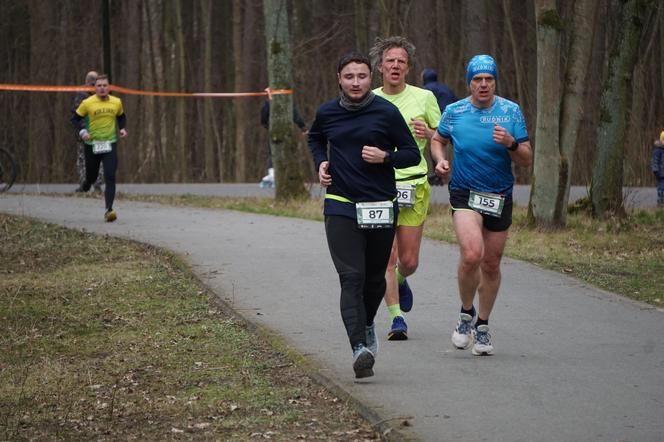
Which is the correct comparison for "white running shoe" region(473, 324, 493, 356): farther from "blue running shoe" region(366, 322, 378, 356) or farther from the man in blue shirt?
"blue running shoe" region(366, 322, 378, 356)

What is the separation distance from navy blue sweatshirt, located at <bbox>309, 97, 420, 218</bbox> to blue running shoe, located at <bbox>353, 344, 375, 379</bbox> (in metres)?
0.84

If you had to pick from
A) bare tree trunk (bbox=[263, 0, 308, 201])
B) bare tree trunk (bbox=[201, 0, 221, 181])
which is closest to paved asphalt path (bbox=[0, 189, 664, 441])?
bare tree trunk (bbox=[263, 0, 308, 201])

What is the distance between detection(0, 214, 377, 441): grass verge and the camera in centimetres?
670

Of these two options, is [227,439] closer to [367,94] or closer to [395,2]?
[367,94]

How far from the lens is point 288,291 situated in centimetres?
1156

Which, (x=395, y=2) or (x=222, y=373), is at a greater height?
(x=395, y=2)

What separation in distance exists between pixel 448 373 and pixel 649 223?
11222 millimetres

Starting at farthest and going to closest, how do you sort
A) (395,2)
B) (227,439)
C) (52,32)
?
(52,32)
(395,2)
(227,439)

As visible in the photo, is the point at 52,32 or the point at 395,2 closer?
the point at 395,2

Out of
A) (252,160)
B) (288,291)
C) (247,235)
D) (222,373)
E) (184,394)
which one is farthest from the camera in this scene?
(252,160)

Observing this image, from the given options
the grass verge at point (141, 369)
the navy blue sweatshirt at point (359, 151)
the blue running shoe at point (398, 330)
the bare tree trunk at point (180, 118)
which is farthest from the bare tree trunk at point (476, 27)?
the navy blue sweatshirt at point (359, 151)

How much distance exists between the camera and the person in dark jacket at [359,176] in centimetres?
764

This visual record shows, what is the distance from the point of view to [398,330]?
29.7 ft

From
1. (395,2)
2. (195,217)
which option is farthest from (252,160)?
(195,217)
